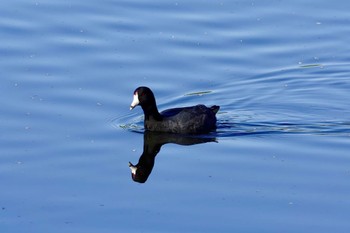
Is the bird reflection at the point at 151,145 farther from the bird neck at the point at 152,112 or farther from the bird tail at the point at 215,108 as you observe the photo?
the bird tail at the point at 215,108

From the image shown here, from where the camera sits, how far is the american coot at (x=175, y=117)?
1551cm

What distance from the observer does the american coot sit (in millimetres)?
15508

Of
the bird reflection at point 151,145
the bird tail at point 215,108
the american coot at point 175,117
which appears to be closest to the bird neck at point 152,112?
the american coot at point 175,117

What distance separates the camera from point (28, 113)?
15258mm

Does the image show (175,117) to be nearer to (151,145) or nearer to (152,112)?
(152,112)

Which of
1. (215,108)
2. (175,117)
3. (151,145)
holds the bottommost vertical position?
(151,145)

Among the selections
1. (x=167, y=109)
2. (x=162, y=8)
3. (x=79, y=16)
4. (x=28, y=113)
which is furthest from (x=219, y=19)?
(x=28, y=113)

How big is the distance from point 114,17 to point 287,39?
333 cm

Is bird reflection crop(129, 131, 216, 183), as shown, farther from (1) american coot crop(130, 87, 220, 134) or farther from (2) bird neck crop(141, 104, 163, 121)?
(2) bird neck crop(141, 104, 163, 121)

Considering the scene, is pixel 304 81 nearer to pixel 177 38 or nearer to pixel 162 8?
pixel 177 38

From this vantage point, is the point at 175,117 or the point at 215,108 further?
the point at 215,108

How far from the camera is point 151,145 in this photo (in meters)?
15.1

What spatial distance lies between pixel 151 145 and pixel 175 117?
0.77 m

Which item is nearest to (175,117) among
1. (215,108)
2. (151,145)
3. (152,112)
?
(152,112)
